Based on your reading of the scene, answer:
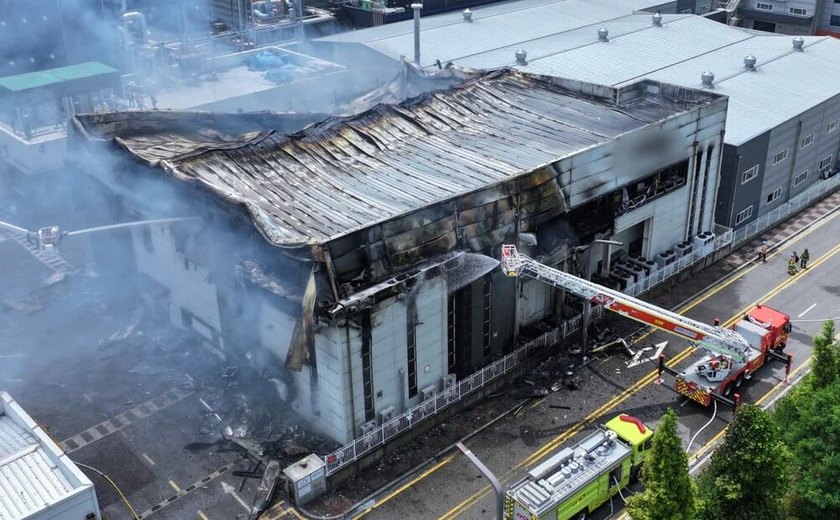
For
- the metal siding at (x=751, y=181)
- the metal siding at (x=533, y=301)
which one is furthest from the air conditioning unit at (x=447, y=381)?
the metal siding at (x=751, y=181)

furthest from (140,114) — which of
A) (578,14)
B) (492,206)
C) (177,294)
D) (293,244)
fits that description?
(578,14)

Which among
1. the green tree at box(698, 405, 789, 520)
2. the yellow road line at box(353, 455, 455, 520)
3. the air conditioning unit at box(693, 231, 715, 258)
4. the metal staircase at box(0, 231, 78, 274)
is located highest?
the green tree at box(698, 405, 789, 520)

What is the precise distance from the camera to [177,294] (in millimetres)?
36688

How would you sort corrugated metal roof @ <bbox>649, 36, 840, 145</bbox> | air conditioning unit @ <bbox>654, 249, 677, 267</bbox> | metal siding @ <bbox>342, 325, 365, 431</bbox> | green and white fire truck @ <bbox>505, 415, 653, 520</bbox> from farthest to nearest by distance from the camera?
corrugated metal roof @ <bbox>649, 36, 840, 145</bbox> → air conditioning unit @ <bbox>654, 249, 677, 267</bbox> → metal siding @ <bbox>342, 325, 365, 431</bbox> → green and white fire truck @ <bbox>505, 415, 653, 520</bbox>

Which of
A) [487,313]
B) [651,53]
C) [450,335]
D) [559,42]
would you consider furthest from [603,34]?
[450,335]

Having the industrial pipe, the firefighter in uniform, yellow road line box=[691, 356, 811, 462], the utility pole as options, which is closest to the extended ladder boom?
yellow road line box=[691, 356, 811, 462]

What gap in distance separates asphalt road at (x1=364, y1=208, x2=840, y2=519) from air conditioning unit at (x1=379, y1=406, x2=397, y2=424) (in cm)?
238

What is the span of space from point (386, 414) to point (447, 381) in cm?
305

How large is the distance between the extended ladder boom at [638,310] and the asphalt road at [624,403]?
3.27 meters

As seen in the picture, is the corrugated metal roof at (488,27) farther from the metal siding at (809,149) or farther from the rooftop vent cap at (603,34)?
the metal siding at (809,149)

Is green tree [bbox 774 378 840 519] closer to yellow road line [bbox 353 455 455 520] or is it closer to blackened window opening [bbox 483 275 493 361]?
yellow road line [bbox 353 455 455 520]

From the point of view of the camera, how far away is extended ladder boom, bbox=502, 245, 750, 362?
30.6 metres

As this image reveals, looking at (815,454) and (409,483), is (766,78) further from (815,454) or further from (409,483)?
(409,483)

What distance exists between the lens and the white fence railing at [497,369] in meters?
29.5
